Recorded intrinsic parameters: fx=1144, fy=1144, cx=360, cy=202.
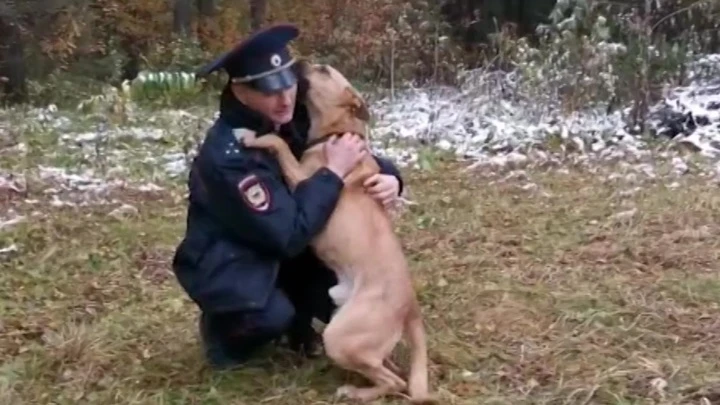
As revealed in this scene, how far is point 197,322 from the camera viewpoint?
13.6ft

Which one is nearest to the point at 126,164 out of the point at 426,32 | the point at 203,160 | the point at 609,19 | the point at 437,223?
the point at 437,223

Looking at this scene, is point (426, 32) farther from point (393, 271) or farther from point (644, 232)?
point (393, 271)

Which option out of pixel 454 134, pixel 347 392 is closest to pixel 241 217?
pixel 347 392

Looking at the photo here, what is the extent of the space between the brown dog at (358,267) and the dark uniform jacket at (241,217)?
0.07m

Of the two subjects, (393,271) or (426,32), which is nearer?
(393,271)

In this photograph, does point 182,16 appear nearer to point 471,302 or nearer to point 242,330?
point 471,302

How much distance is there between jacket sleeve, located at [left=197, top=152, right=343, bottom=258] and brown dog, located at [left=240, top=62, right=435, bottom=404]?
0.25 feet

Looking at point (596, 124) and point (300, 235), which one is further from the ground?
point (300, 235)

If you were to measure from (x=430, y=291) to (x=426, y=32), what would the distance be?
9425 mm

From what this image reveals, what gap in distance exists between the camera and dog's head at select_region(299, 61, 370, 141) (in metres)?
3.48

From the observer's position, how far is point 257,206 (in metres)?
3.21

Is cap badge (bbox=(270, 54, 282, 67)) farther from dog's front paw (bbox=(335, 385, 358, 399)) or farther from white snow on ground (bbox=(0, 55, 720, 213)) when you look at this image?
white snow on ground (bbox=(0, 55, 720, 213))

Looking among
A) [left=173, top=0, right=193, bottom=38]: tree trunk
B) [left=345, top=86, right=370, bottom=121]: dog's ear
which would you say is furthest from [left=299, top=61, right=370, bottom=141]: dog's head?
[left=173, top=0, right=193, bottom=38]: tree trunk

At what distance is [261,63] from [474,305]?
1.54 m
